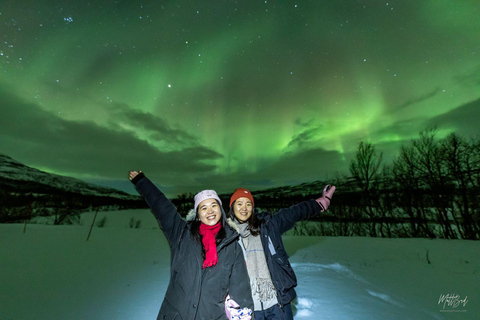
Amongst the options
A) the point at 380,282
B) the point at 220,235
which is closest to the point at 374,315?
the point at 380,282

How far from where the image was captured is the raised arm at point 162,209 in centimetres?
188

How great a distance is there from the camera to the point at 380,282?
18.7 feet

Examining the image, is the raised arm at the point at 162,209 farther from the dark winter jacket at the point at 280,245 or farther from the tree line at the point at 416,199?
the tree line at the point at 416,199

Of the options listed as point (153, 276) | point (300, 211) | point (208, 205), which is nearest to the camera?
point (208, 205)

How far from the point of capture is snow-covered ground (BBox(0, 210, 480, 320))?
13.5 ft

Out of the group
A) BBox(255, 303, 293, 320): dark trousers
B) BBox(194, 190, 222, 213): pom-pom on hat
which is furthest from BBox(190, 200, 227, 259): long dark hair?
BBox(255, 303, 293, 320): dark trousers

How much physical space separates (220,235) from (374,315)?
4.35m

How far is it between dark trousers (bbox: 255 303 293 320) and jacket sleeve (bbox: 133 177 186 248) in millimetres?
1417

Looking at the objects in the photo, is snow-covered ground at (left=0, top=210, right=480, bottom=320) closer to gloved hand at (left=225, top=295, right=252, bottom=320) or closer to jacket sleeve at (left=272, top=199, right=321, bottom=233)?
jacket sleeve at (left=272, top=199, right=321, bottom=233)

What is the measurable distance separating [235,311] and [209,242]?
62 centimetres

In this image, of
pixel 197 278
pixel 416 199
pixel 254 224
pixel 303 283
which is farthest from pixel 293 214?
pixel 416 199

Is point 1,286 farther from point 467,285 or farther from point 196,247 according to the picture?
point 467,285

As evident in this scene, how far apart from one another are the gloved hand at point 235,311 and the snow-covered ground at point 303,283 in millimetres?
3151

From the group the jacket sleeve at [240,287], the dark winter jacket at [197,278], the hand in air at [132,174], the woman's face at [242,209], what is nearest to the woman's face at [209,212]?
the dark winter jacket at [197,278]
